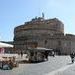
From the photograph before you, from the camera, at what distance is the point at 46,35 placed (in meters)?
123

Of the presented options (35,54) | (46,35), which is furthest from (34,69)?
(46,35)

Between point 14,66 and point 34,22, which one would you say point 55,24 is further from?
point 14,66

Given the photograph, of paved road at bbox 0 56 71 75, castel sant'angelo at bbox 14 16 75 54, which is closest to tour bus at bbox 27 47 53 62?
paved road at bbox 0 56 71 75

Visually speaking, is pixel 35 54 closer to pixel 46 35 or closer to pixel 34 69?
pixel 34 69

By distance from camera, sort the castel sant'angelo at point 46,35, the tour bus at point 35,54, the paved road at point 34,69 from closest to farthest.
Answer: the paved road at point 34,69
the tour bus at point 35,54
the castel sant'angelo at point 46,35

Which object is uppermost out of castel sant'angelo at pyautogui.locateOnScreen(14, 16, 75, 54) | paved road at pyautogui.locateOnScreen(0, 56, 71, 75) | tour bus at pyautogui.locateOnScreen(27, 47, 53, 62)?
castel sant'angelo at pyautogui.locateOnScreen(14, 16, 75, 54)

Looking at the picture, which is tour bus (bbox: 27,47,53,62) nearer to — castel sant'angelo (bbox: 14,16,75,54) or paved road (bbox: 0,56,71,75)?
paved road (bbox: 0,56,71,75)

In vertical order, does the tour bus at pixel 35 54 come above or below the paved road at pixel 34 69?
above

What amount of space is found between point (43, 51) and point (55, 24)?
281 ft

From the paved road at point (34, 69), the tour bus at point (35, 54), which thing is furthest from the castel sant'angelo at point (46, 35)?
the paved road at point (34, 69)

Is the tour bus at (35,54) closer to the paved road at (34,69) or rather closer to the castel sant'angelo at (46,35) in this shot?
the paved road at (34,69)

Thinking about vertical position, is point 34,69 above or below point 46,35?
below

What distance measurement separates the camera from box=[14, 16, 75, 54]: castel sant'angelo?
400ft

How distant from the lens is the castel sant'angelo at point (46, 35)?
400ft
